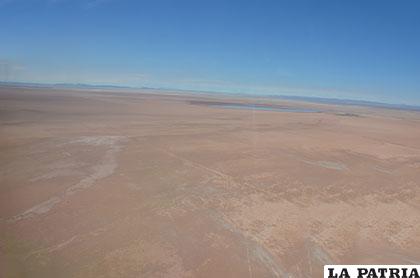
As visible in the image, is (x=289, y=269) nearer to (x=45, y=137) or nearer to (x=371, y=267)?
(x=371, y=267)

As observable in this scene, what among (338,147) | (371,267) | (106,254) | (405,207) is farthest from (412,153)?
(106,254)

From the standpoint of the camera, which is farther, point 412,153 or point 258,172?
point 412,153

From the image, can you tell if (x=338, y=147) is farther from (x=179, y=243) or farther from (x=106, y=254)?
(x=106, y=254)

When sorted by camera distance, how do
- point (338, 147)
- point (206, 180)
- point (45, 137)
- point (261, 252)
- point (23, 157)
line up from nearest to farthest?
point (261, 252), point (206, 180), point (23, 157), point (45, 137), point (338, 147)

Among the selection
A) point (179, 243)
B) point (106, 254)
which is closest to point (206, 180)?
point (179, 243)

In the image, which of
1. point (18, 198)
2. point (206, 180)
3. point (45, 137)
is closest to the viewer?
point (18, 198)

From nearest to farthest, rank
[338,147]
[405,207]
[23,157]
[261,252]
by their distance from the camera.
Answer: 1. [261,252]
2. [405,207]
3. [23,157]
4. [338,147]
